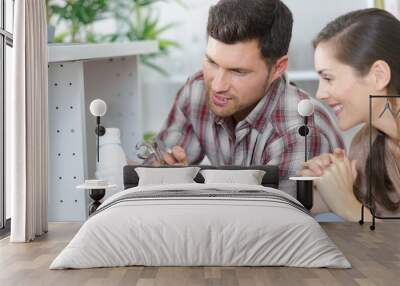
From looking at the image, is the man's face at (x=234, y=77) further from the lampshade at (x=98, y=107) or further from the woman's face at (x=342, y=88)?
the lampshade at (x=98, y=107)

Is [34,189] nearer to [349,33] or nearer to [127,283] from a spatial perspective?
[127,283]

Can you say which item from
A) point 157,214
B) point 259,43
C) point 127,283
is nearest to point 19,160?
point 157,214

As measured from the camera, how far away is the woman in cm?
712

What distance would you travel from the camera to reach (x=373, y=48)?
23.2 ft

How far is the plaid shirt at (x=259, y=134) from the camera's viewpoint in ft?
23.6

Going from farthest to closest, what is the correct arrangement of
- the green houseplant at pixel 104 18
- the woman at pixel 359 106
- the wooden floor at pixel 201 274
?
1. the green houseplant at pixel 104 18
2. the woman at pixel 359 106
3. the wooden floor at pixel 201 274

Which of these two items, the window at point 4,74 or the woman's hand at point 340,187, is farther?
the woman's hand at point 340,187

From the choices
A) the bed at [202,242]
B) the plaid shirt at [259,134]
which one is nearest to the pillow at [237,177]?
the plaid shirt at [259,134]

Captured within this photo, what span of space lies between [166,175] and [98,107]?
3.69 ft

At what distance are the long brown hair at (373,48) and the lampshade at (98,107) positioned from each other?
96.1 inches

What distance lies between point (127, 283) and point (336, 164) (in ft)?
12.3

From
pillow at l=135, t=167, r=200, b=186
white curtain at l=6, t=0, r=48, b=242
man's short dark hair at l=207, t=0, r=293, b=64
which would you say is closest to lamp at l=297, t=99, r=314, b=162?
man's short dark hair at l=207, t=0, r=293, b=64

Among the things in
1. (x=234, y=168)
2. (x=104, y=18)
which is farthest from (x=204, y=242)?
(x=104, y=18)

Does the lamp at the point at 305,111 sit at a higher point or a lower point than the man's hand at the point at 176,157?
higher
